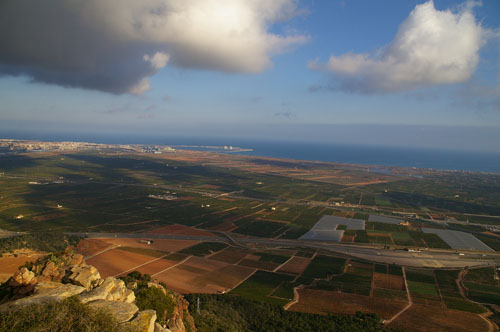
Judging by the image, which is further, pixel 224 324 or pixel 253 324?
pixel 253 324

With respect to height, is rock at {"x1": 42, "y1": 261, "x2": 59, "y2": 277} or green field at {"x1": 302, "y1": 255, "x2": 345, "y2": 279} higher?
rock at {"x1": 42, "y1": 261, "x2": 59, "y2": 277}

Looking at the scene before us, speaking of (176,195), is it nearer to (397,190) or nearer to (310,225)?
(310,225)

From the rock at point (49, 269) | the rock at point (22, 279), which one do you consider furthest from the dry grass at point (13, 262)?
the rock at point (22, 279)

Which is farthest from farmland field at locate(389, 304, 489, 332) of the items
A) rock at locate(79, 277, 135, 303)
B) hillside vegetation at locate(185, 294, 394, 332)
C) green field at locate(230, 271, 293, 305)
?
rock at locate(79, 277, 135, 303)

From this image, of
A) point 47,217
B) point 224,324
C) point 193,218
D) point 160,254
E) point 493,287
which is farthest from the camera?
point 193,218

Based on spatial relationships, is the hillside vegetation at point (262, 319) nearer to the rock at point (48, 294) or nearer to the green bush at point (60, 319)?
the rock at point (48, 294)

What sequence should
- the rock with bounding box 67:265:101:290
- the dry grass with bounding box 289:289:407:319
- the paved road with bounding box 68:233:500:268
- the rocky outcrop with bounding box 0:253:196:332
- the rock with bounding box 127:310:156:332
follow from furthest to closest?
1. the paved road with bounding box 68:233:500:268
2. the dry grass with bounding box 289:289:407:319
3. the rock with bounding box 67:265:101:290
4. the rocky outcrop with bounding box 0:253:196:332
5. the rock with bounding box 127:310:156:332

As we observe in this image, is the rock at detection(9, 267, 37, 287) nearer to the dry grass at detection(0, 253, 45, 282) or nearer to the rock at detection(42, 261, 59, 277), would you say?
the rock at detection(42, 261, 59, 277)

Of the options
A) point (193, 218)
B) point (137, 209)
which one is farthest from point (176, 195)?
point (193, 218)

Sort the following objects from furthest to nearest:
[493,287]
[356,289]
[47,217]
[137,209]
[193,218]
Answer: [137,209] → [193,218] → [47,217] → [493,287] → [356,289]
